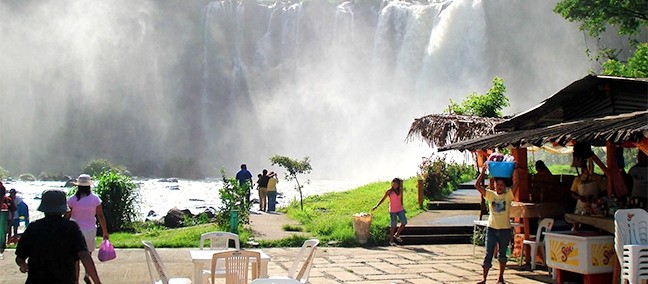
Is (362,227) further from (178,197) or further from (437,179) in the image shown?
(178,197)

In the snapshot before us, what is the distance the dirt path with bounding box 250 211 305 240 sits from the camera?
41.8ft

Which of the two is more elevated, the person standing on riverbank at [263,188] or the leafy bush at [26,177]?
the leafy bush at [26,177]

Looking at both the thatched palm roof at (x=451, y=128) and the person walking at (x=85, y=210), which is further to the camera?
the thatched palm roof at (x=451, y=128)

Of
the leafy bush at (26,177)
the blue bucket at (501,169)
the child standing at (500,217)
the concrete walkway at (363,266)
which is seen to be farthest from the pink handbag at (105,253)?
the leafy bush at (26,177)

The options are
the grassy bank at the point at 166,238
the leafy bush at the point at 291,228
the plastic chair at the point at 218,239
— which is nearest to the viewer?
the plastic chair at the point at 218,239

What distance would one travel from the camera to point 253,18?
56594 millimetres

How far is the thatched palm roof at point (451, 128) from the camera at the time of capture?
1424 cm

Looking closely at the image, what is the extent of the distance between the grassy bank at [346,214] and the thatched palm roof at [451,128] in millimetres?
1867

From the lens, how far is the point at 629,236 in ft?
20.9

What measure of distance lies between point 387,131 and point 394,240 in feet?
111

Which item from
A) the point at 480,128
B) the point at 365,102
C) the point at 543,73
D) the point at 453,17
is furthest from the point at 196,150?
the point at 480,128

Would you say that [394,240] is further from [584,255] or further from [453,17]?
[453,17]

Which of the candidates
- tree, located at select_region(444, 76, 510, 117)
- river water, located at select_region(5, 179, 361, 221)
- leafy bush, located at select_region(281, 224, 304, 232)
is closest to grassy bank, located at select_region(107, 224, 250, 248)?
leafy bush, located at select_region(281, 224, 304, 232)

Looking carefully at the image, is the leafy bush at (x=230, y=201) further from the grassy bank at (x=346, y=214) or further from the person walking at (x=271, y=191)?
the person walking at (x=271, y=191)
